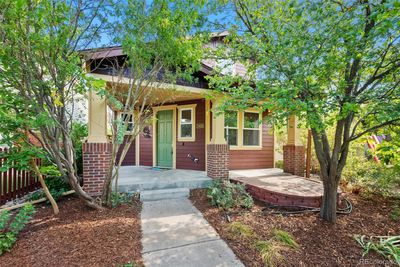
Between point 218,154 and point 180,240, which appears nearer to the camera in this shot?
point 180,240

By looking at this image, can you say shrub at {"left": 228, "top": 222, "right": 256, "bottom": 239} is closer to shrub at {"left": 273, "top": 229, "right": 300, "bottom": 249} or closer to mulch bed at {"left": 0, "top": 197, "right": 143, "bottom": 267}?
shrub at {"left": 273, "top": 229, "right": 300, "bottom": 249}

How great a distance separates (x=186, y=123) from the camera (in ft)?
24.2

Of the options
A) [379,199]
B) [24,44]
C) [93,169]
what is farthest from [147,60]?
[379,199]

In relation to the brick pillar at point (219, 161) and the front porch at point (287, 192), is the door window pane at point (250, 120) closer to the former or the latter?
the brick pillar at point (219, 161)

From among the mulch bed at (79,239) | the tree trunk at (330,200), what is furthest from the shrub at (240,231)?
the tree trunk at (330,200)

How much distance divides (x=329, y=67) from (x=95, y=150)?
202 inches

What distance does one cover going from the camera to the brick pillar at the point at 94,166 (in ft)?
14.8

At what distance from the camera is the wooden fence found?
4.24 meters

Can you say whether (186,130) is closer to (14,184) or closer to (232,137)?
(232,137)

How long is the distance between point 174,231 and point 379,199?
5.53 m

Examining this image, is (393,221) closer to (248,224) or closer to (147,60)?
(248,224)

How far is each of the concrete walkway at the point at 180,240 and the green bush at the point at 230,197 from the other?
1.81 ft

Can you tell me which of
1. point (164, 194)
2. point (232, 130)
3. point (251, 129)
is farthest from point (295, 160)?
point (164, 194)

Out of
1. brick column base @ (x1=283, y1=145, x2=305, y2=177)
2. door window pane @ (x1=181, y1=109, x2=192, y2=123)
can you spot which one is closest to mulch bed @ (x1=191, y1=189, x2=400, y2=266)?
brick column base @ (x1=283, y1=145, x2=305, y2=177)
